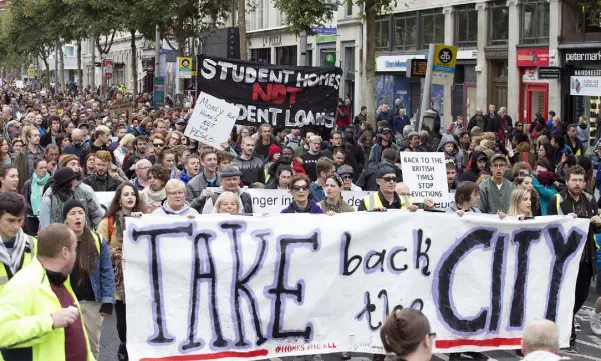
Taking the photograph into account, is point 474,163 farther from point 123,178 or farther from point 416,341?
point 416,341

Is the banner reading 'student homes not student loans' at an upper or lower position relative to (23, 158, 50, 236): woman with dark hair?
upper

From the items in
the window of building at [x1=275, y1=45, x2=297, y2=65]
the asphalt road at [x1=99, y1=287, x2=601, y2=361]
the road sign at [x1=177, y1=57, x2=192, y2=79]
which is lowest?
the asphalt road at [x1=99, y1=287, x2=601, y2=361]

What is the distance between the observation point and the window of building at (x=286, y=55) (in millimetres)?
51438

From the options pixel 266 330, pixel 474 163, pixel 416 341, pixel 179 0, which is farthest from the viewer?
pixel 179 0

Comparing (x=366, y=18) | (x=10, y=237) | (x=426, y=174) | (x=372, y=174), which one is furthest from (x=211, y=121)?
(x=366, y=18)

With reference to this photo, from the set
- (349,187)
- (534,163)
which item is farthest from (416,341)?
(534,163)

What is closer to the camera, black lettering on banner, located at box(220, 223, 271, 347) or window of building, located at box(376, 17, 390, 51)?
black lettering on banner, located at box(220, 223, 271, 347)

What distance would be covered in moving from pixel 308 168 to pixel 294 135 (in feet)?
16.3

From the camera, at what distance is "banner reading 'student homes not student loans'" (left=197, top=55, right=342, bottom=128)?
17344 millimetres

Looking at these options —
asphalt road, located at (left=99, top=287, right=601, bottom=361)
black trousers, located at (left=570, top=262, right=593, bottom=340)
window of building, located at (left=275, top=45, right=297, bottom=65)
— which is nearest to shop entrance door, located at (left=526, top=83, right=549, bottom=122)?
window of building, located at (left=275, top=45, right=297, bottom=65)

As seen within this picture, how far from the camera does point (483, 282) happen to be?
8867 millimetres

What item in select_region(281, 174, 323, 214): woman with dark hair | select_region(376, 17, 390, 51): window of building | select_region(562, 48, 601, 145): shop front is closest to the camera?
select_region(281, 174, 323, 214): woman with dark hair

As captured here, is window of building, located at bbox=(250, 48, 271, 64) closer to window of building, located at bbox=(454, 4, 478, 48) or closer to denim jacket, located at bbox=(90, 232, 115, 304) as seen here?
window of building, located at bbox=(454, 4, 478, 48)

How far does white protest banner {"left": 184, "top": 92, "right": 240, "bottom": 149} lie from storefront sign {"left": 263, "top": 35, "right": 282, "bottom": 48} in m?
37.7
